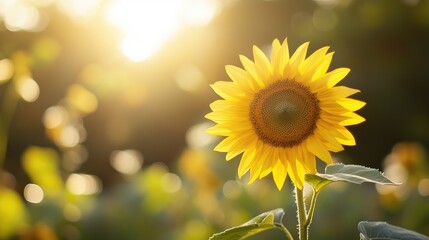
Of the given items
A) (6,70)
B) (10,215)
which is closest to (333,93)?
(6,70)

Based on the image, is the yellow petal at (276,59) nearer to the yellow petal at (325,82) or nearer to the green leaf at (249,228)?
the yellow petal at (325,82)

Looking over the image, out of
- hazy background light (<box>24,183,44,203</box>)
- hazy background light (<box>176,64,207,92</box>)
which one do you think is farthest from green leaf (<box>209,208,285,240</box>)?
hazy background light (<box>176,64,207,92</box>)

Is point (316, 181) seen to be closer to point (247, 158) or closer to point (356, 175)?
point (356, 175)

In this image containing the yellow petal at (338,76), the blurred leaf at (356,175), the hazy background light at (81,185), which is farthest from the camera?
the hazy background light at (81,185)

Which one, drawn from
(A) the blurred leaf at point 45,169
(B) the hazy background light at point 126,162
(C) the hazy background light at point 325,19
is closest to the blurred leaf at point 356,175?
(A) the blurred leaf at point 45,169

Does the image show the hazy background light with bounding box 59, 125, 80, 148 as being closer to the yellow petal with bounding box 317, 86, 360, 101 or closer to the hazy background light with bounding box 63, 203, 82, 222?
the hazy background light with bounding box 63, 203, 82, 222

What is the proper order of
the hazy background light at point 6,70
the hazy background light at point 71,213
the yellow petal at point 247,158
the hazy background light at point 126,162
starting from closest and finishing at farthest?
the yellow petal at point 247,158, the hazy background light at point 6,70, the hazy background light at point 71,213, the hazy background light at point 126,162

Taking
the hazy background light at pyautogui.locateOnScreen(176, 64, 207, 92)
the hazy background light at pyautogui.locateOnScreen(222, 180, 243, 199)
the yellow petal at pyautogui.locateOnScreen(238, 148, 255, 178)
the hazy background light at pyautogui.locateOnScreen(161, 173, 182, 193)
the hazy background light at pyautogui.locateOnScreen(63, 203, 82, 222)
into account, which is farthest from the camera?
the hazy background light at pyautogui.locateOnScreen(176, 64, 207, 92)

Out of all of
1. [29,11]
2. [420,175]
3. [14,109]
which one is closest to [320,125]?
[420,175]
